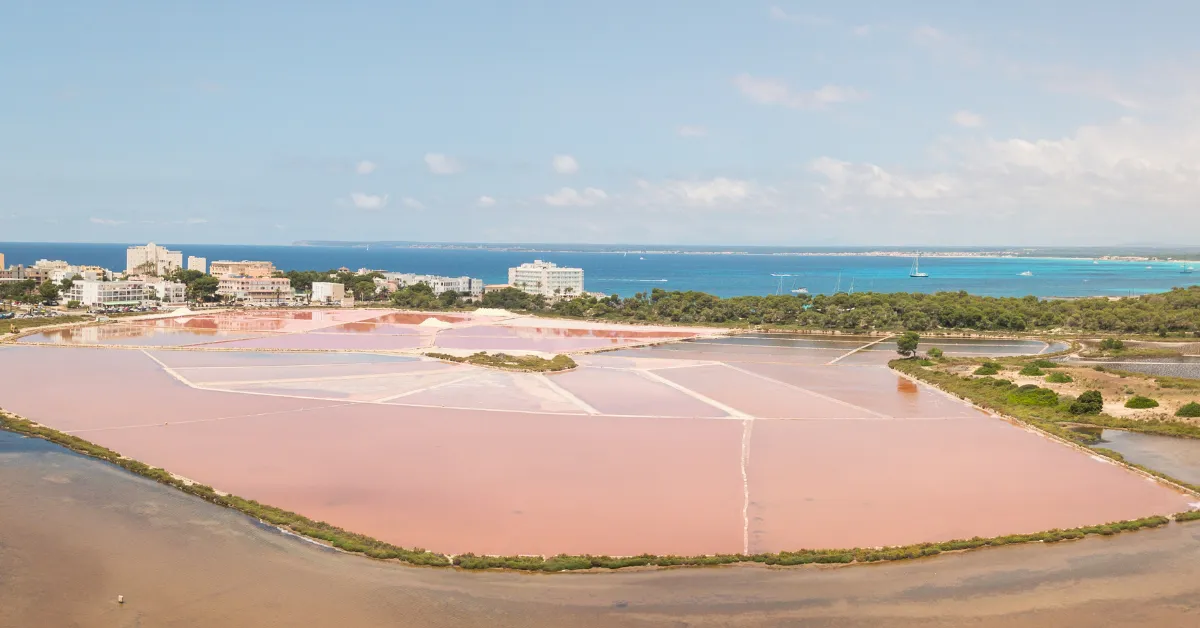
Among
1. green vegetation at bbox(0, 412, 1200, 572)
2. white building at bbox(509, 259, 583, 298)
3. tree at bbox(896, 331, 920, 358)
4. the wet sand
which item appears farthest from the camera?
white building at bbox(509, 259, 583, 298)

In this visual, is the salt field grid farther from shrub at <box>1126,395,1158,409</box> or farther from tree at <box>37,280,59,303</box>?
tree at <box>37,280,59,303</box>

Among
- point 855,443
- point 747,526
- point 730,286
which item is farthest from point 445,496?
Answer: point 730,286

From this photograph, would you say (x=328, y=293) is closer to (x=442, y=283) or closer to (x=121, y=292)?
(x=442, y=283)

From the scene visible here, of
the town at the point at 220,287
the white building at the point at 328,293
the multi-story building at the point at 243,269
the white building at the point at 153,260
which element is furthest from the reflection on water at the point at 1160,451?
the white building at the point at 153,260

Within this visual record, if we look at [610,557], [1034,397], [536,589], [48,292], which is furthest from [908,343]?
[48,292]

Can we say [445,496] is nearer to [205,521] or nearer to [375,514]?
[375,514]

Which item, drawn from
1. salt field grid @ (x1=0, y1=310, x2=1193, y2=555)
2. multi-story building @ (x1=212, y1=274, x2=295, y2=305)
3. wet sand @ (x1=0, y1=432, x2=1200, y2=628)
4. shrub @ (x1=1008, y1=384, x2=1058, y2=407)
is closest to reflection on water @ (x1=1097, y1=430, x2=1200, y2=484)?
salt field grid @ (x1=0, y1=310, x2=1193, y2=555)
